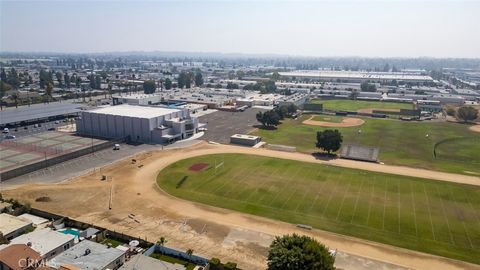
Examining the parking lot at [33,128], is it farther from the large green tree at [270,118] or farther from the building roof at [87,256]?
the building roof at [87,256]

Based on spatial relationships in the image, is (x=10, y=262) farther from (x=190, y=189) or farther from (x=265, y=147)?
(x=265, y=147)

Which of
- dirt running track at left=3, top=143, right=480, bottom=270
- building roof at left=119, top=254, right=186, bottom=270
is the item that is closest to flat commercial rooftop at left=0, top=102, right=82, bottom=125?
dirt running track at left=3, top=143, right=480, bottom=270

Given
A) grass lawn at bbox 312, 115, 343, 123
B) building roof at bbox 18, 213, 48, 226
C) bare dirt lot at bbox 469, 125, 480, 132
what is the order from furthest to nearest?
grass lawn at bbox 312, 115, 343, 123 → bare dirt lot at bbox 469, 125, 480, 132 → building roof at bbox 18, 213, 48, 226

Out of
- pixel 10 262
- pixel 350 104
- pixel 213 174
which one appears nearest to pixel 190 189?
pixel 213 174

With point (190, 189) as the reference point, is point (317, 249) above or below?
above

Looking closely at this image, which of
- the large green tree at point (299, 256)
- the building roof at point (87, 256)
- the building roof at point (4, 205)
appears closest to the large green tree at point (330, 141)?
the large green tree at point (299, 256)

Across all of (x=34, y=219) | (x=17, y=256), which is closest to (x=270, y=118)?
(x=34, y=219)

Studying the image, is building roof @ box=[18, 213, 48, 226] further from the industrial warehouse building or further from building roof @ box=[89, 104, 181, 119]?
building roof @ box=[89, 104, 181, 119]

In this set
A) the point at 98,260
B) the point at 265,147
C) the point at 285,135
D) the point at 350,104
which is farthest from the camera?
the point at 350,104
